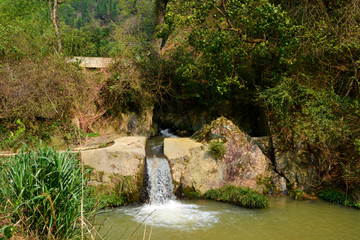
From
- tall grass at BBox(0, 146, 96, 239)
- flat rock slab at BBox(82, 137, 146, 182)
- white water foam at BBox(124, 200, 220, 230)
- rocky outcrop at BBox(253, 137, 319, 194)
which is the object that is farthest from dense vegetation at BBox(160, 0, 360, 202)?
tall grass at BBox(0, 146, 96, 239)

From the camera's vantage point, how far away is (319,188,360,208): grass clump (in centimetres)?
816

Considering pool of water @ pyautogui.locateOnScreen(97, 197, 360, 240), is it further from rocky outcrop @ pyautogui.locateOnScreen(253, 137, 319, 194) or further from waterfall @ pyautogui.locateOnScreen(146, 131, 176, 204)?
rocky outcrop @ pyautogui.locateOnScreen(253, 137, 319, 194)

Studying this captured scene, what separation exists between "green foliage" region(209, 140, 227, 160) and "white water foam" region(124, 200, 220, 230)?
72.6 inches

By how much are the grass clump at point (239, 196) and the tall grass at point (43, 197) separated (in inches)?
217

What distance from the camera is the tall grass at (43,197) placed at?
3164 millimetres

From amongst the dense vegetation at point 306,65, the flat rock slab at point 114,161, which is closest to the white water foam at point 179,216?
the flat rock slab at point 114,161

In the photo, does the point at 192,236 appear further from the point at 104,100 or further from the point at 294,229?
the point at 104,100

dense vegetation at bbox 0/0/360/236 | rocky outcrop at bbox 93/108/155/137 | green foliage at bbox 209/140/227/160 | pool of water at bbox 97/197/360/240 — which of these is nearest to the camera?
pool of water at bbox 97/197/360/240

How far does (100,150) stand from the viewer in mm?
8367

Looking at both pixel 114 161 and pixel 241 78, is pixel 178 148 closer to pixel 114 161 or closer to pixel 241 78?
pixel 114 161

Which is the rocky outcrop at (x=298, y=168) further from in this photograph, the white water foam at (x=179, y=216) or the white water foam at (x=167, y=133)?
the white water foam at (x=167, y=133)

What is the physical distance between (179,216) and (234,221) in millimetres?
1358

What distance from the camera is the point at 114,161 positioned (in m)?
8.34

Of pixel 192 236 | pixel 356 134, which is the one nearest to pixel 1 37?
pixel 192 236
